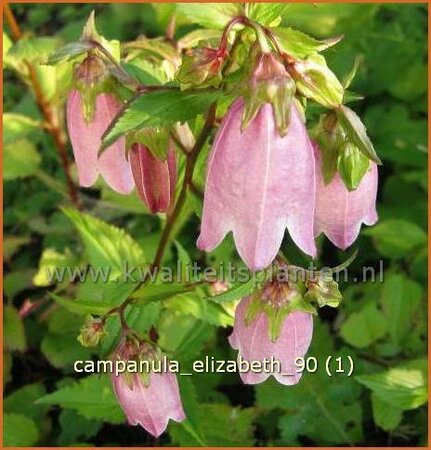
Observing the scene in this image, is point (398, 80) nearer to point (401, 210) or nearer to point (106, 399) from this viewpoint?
point (401, 210)

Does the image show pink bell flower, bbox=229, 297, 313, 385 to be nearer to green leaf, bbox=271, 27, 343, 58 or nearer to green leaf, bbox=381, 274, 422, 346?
green leaf, bbox=271, 27, 343, 58

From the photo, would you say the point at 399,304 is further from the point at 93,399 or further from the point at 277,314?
the point at 277,314

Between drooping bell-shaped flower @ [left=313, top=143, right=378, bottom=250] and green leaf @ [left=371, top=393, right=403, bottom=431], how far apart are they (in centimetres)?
91

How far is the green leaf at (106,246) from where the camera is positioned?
189cm

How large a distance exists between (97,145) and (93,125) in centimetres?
5

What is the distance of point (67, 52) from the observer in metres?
1.23

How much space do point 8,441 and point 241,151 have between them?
4.49 ft

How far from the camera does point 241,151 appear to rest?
41.9 inches

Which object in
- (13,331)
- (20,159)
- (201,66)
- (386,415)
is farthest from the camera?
(20,159)

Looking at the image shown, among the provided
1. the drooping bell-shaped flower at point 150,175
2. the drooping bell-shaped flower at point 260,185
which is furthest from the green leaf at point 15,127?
the drooping bell-shaped flower at point 260,185

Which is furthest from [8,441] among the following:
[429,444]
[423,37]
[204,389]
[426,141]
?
[423,37]

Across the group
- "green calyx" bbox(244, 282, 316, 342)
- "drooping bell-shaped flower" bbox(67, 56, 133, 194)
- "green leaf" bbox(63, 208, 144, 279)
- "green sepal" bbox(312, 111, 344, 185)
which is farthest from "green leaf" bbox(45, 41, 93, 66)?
"green leaf" bbox(63, 208, 144, 279)

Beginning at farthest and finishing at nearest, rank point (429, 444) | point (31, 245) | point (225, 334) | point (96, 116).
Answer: point (31, 245)
point (225, 334)
point (429, 444)
point (96, 116)

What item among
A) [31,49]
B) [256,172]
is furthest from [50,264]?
[256,172]
